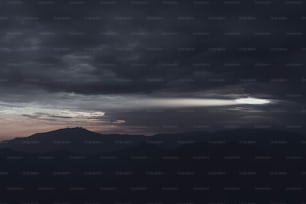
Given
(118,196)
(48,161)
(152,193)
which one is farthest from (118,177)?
(48,161)

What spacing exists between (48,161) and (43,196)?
0.67 metres

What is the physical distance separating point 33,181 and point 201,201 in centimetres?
327

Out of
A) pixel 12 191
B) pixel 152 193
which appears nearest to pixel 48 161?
pixel 12 191

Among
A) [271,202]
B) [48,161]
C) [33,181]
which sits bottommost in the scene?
[271,202]

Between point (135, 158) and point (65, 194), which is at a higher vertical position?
point (135, 158)

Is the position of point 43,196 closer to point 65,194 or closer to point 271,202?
point 65,194

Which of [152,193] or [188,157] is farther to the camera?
[188,157]

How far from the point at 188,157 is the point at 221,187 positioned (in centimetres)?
85

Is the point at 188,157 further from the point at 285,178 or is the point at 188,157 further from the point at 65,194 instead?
the point at 65,194

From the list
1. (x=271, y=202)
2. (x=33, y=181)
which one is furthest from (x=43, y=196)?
(x=271, y=202)

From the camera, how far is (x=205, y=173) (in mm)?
5410

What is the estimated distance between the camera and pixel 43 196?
5254mm

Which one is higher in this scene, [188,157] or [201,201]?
[188,157]

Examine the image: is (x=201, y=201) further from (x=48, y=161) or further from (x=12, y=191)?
(x=12, y=191)
